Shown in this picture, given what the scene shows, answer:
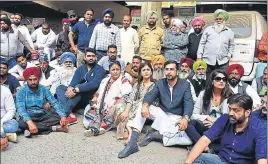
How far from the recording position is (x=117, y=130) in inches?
159

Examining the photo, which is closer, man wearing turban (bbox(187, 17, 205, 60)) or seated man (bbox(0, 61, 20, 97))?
seated man (bbox(0, 61, 20, 97))

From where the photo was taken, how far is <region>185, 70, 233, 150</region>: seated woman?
→ 375cm

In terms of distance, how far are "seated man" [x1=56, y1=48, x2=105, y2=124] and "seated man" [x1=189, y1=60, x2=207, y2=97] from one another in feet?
3.35

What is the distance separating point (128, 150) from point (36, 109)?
1101 millimetres

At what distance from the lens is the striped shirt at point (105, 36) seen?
4.97m

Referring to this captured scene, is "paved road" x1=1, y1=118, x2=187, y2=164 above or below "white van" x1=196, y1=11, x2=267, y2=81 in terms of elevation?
Answer: below

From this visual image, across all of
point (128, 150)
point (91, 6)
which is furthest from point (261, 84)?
point (91, 6)

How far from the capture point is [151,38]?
4.91m

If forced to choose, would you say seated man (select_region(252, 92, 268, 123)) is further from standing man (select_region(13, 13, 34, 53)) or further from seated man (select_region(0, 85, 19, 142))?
standing man (select_region(13, 13, 34, 53))

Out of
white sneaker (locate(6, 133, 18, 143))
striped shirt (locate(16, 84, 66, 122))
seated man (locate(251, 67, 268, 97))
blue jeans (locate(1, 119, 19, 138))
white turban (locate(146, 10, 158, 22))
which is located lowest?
white sneaker (locate(6, 133, 18, 143))

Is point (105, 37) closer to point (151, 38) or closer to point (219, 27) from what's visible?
point (151, 38)

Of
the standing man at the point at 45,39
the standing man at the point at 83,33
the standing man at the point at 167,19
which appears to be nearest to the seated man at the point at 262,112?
the standing man at the point at 167,19

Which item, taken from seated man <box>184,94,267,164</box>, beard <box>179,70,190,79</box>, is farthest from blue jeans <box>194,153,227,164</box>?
beard <box>179,70,190,79</box>

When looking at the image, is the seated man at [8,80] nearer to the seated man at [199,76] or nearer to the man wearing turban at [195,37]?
the seated man at [199,76]
